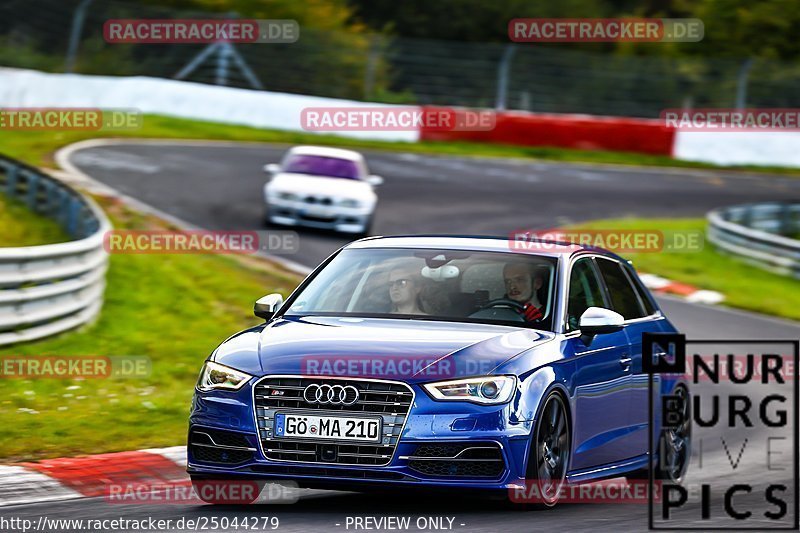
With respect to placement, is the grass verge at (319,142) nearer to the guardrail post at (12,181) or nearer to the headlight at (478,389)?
the guardrail post at (12,181)

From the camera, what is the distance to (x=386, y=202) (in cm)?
2669

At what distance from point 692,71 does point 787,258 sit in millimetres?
12475

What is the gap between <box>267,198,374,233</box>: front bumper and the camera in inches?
898

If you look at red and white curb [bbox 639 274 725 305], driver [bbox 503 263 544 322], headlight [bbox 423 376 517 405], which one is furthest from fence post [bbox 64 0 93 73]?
headlight [bbox 423 376 517 405]

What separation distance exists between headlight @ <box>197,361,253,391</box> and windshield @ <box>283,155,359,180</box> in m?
15.5

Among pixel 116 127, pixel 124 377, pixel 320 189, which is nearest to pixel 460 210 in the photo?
pixel 320 189

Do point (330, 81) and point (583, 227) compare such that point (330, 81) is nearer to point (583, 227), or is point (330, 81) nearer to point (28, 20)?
point (28, 20)

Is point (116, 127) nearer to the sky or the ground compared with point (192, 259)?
nearer to the sky

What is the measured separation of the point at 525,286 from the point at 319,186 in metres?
14.4

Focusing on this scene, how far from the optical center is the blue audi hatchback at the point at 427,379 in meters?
7.44

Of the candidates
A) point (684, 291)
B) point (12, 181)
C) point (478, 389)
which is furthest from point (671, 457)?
point (12, 181)

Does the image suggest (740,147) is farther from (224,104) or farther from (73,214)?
(73,214)

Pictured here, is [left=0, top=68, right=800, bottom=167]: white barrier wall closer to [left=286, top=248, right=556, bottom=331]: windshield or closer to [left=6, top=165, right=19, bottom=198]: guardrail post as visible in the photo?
[left=6, top=165, right=19, bottom=198]: guardrail post

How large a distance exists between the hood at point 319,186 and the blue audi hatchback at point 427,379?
13.5 meters
